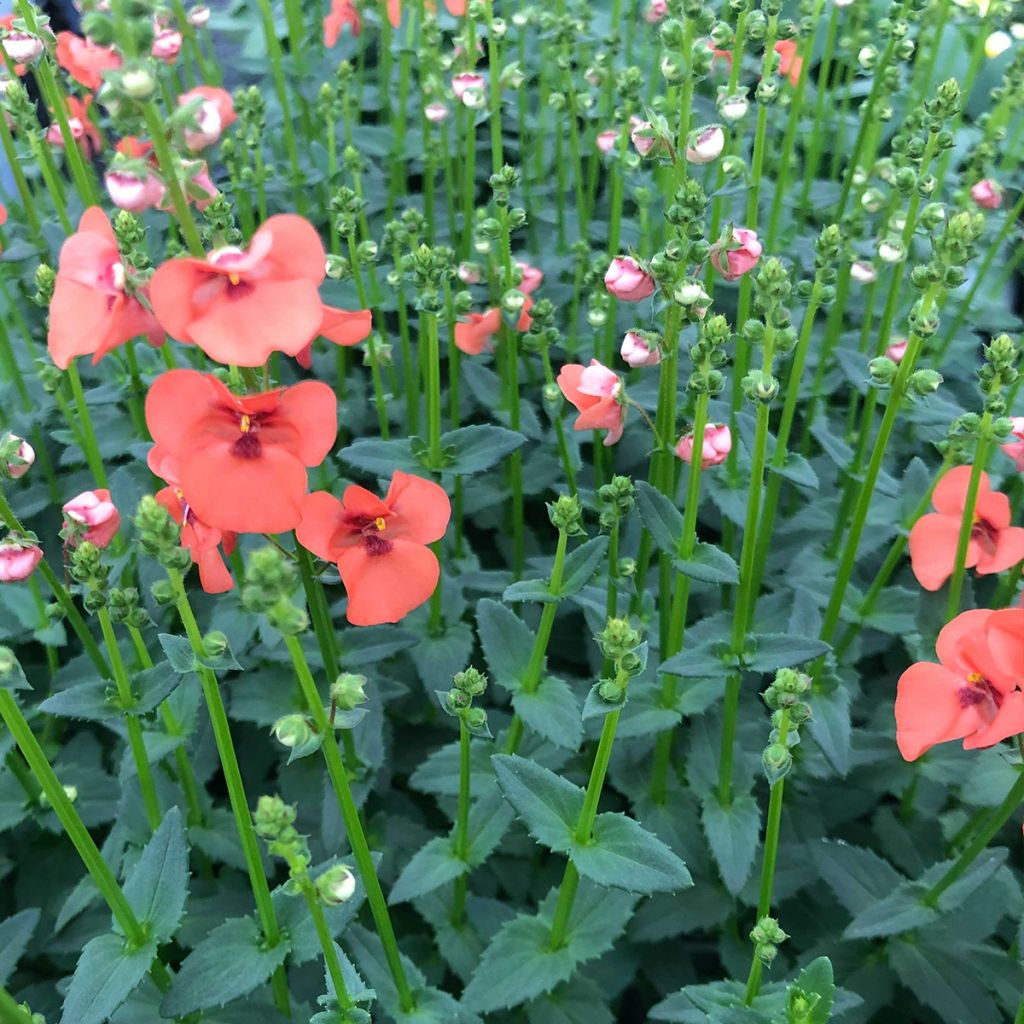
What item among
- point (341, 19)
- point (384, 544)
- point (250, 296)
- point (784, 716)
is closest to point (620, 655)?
point (784, 716)

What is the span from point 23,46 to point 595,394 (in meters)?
1.21

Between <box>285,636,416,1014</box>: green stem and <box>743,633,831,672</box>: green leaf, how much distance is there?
69cm

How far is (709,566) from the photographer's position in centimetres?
158

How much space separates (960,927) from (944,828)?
0.19 metres

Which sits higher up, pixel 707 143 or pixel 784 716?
pixel 707 143

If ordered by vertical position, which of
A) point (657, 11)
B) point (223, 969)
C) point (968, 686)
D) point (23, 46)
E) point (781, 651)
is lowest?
point (223, 969)

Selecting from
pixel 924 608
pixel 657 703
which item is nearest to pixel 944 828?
pixel 924 608

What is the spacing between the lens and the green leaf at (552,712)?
174cm

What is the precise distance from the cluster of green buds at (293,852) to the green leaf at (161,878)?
321mm

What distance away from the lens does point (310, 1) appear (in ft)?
11.6

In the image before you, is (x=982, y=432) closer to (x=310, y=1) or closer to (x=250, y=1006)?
(x=250, y=1006)

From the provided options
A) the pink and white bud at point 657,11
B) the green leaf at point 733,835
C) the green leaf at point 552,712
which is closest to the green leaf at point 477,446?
the green leaf at point 552,712

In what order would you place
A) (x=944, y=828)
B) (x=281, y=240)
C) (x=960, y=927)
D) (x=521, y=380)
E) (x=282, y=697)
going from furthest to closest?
(x=521, y=380), (x=282, y=697), (x=944, y=828), (x=960, y=927), (x=281, y=240)

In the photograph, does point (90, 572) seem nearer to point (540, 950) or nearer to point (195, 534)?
point (195, 534)
